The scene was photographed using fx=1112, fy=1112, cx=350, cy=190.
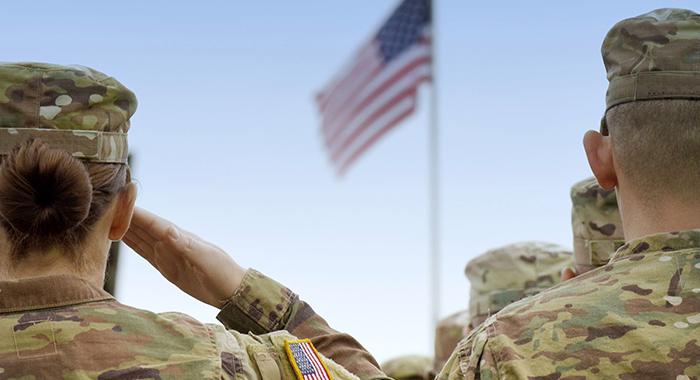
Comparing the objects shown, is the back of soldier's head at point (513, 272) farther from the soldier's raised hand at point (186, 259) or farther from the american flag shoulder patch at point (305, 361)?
the american flag shoulder patch at point (305, 361)

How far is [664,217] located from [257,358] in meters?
1.17

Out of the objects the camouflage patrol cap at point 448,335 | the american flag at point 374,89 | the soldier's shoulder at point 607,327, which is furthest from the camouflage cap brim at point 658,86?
the american flag at point 374,89

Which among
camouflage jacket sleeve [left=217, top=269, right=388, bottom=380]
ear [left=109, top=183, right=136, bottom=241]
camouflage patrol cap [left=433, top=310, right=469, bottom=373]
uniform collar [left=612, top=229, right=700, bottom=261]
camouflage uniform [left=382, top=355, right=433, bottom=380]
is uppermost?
uniform collar [left=612, top=229, right=700, bottom=261]

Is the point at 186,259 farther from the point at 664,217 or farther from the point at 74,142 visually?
the point at 664,217

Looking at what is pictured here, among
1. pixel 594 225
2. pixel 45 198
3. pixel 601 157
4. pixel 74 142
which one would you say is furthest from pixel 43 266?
pixel 594 225

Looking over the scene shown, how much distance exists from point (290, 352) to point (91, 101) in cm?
87

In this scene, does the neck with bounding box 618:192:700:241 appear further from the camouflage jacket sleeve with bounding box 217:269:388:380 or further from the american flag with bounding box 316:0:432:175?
the american flag with bounding box 316:0:432:175

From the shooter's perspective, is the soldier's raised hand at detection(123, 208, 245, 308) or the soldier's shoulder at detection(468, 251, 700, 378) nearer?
the soldier's shoulder at detection(468, 251, 700, 378)

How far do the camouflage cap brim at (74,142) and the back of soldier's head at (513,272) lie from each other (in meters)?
3.60

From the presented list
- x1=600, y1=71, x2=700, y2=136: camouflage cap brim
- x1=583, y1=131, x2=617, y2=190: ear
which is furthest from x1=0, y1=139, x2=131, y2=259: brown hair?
x1=600, y1=71, x2=700, y2=136: camouflage cap brim

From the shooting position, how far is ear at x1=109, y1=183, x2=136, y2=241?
2.91 meters

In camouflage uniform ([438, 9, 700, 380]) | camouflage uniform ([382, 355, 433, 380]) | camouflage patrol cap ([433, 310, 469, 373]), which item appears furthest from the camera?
camouflage uniform ([382, 355, 433, 380])

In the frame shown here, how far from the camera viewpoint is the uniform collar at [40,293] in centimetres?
282

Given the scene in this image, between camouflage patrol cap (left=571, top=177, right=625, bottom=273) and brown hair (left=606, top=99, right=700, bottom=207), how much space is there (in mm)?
1671
